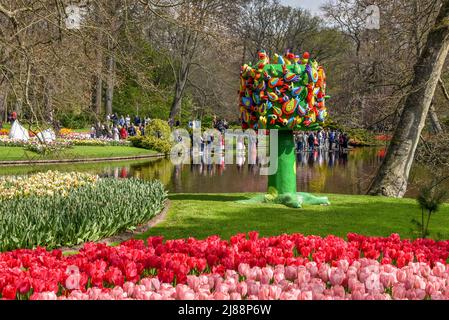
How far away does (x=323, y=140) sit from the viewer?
132 ft

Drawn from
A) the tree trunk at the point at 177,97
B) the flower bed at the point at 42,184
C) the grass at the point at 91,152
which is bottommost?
the flower bed at the point at 42,184

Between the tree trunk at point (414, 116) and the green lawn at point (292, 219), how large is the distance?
1.30m

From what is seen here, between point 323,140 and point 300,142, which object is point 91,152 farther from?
point 323,140

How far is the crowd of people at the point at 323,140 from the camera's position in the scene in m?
38.6

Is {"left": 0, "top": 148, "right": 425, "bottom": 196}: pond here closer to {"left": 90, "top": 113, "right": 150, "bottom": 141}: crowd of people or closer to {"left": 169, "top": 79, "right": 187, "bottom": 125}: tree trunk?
{"left": 90, "top": 113, "right": 150, "bottom": 141}: crowd of people

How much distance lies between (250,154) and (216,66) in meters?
12.8

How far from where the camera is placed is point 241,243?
462 centimetres

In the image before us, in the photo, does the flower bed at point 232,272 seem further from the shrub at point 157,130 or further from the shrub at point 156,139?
the shrub at point 157,130

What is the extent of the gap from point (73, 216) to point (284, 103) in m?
4.89

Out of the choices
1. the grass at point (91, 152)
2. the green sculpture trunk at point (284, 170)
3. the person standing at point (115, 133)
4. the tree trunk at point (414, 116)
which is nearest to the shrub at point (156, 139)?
the grass at point (91, 152)

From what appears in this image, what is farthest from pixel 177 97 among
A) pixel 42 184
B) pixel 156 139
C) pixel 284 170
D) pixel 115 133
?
pixel 42 184

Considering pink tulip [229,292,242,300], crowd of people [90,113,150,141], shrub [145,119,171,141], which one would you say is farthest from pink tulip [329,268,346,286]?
crowd of people [90,113,150,141]
